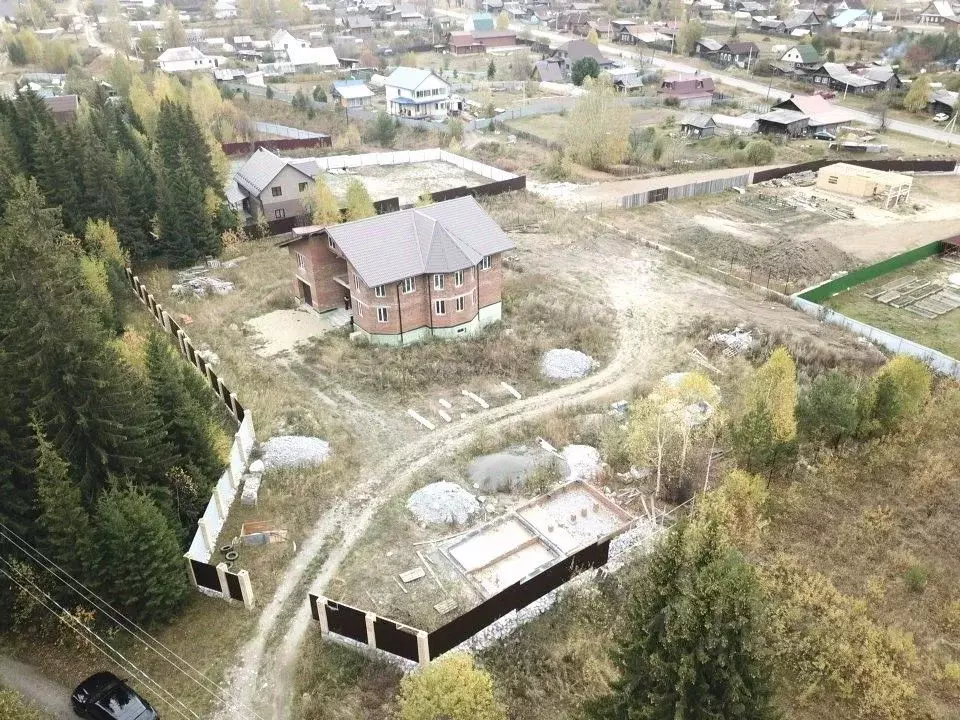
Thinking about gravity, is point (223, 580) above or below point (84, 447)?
below

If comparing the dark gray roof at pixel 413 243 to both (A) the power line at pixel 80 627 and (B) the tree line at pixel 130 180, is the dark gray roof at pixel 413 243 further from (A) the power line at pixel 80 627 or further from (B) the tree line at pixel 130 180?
(A) the power line at pixel 80 627

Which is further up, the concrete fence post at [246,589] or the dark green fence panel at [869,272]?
the concrete fence post at [246,589]

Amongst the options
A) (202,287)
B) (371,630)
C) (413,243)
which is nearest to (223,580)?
(371,630)

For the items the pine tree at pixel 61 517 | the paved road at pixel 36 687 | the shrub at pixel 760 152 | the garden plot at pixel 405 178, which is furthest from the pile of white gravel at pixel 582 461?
the shrub at pixel 760 152

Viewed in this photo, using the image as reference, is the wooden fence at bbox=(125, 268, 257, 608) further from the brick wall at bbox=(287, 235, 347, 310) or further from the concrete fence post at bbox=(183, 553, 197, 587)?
the brick wall at bbox=(287, 235, 347, 310)

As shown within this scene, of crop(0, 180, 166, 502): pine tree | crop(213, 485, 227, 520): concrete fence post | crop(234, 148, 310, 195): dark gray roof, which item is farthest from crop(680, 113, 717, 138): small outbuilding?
crop(0, 180, 166, 502): pine tree

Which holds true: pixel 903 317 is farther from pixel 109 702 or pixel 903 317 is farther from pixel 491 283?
pixel 109 702
